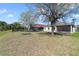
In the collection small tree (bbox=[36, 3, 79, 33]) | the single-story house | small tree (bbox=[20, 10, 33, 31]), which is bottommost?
the single-story house

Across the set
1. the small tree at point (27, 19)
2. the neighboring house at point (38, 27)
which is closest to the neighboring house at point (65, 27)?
the neighboring house at point (38, 27)

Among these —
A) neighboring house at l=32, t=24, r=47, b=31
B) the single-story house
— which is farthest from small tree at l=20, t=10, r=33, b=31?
the single-story house

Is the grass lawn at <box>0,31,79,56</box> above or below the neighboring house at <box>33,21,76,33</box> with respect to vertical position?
below

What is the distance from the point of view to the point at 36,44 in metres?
3.06

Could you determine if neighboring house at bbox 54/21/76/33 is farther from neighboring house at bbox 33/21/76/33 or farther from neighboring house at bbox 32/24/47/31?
neighboring house at bbox 32/24/47/31

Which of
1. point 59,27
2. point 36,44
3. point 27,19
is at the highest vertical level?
point 27,19

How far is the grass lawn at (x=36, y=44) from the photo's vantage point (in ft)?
9.89

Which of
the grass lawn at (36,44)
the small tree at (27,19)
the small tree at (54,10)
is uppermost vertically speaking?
the small tree at (54,10)

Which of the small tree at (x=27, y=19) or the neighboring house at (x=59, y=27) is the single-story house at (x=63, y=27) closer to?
the neighboring house at (x=59, y=27)

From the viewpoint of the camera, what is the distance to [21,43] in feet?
10.0

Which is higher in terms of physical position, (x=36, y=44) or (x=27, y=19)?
(x=27, y=19)

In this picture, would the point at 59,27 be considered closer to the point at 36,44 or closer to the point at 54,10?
the point at 54,10

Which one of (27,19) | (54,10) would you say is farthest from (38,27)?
(54,10)

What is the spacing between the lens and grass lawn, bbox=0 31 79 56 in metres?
3.01
